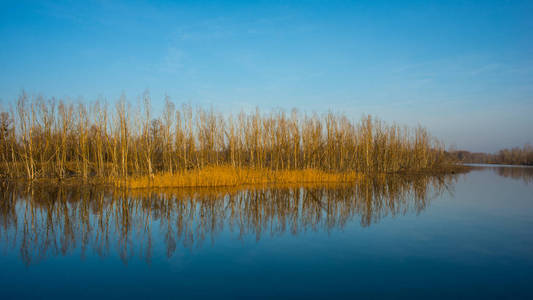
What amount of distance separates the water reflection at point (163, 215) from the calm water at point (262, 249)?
3 cm

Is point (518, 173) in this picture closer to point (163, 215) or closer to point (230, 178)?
point (230, 178)

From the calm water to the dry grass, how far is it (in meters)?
2.84

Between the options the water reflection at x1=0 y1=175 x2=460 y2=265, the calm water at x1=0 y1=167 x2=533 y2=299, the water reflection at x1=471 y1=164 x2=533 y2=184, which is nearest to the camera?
the calm water at x1=0 y1=167 x2=533 y2=299

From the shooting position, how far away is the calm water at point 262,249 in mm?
3285

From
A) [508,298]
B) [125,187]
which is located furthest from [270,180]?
[508,298]

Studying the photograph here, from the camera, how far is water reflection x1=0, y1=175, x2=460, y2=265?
475 centimetres

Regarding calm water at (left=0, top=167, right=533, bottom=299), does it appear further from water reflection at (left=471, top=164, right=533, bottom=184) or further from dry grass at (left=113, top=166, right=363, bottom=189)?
water reflection at (left=471, top=164, right=533, bottom=184)

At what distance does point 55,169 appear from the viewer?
12805mm

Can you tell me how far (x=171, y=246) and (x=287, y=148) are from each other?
9317 mm

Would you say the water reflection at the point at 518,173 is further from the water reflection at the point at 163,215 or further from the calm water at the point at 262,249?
the calm water at the point at 262,249

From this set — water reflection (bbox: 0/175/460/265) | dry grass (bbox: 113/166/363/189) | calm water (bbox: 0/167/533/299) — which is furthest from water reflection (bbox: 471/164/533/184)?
A: calm water (bbox: 0/167/533/299)

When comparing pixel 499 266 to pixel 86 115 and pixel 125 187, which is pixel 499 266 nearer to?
pixel 125 187

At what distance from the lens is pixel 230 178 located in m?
12.0

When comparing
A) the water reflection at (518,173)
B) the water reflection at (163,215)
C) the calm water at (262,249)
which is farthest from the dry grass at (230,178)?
the water reflection at (518,173)
